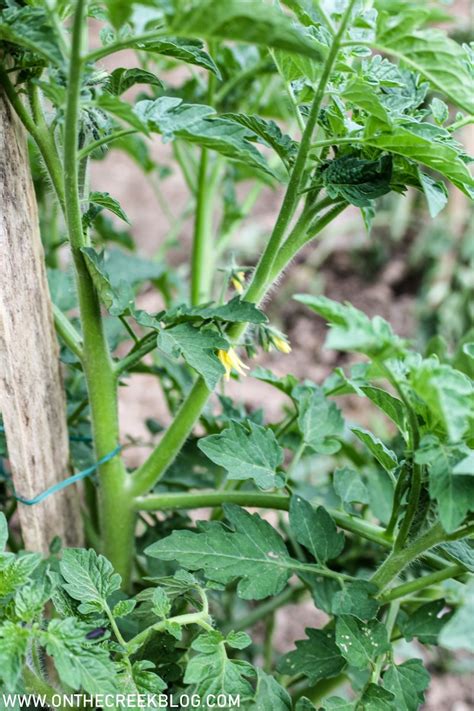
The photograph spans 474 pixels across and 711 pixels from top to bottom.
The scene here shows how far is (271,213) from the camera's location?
349 cm

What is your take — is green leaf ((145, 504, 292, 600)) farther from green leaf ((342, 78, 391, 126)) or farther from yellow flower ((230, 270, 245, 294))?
green leaf ((342, 78, 391, 126))

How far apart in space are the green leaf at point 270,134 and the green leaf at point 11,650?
0.63 metres

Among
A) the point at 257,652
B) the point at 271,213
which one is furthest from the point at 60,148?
the point at 271,213

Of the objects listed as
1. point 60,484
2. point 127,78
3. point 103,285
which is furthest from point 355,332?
point 60,484

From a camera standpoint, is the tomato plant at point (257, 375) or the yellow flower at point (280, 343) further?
the yellow flower at point (280, 343)

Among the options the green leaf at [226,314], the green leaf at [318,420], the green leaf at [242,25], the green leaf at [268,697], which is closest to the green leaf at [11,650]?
the green leaf at [268,697]

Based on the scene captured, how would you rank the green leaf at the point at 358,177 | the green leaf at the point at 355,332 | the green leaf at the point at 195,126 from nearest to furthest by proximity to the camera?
the green leaf at the point at 355,332
the green leaf at the point at 195,126
the green leaf at the point at 358,177

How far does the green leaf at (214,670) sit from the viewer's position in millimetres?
836

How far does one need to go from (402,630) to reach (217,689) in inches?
12.3

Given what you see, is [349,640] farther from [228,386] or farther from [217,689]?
[228,386]

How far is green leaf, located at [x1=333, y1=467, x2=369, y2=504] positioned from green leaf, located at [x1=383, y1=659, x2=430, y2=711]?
0.80 ft

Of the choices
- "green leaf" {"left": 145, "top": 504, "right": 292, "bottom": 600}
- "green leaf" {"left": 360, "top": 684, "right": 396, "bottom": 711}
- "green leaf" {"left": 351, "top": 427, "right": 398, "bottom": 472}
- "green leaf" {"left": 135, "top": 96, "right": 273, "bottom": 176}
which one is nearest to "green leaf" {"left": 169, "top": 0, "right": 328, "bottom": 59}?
"green leaf" {"left": 135, "top": 96, "right": 273, "bottom": 176}

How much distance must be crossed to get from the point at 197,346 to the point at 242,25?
0.39m

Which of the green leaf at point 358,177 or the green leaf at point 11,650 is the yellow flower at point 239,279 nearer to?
the green leaf at point 358,177
